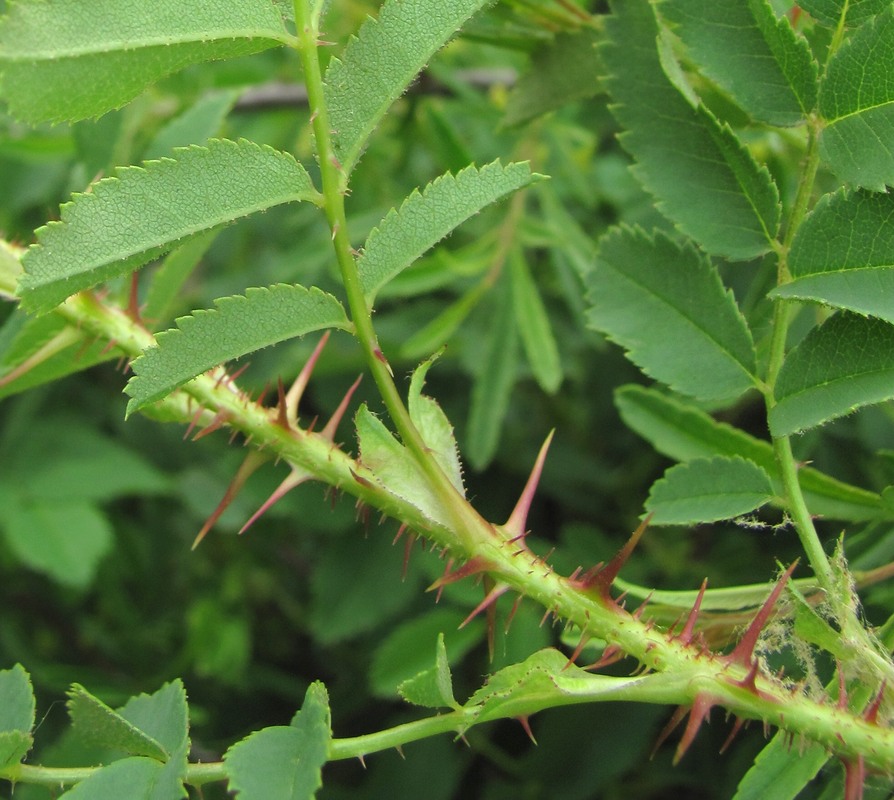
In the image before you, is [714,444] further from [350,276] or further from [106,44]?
[106,44]

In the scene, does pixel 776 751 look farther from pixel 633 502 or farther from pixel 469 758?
pixel 633 502

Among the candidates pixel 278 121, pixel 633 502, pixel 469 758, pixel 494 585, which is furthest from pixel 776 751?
pixel 278 121

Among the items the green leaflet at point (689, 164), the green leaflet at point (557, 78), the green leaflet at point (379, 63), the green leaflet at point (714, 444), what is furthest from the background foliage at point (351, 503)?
the green leaflet at point (379, 63)

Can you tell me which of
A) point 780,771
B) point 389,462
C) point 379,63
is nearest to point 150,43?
point 379,63

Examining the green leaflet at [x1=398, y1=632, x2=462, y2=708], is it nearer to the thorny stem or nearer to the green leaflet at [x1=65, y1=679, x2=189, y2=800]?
the thorny stem

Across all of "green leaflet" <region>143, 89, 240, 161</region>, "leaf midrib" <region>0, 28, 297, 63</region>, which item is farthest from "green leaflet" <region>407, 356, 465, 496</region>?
"green leaflet" <region>143, 89, 240, 161</region>

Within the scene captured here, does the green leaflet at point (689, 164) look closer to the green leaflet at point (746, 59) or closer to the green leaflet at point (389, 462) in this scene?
the green leaflet at point (746, 59)
